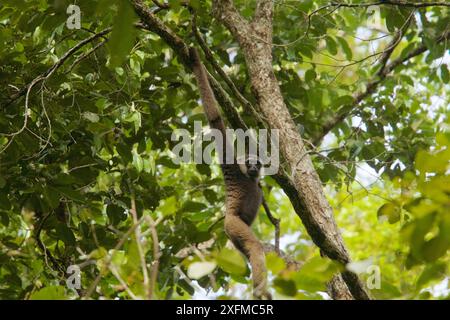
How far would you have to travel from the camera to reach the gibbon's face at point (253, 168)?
5.21 m

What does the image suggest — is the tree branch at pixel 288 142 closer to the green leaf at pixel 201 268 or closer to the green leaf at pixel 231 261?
the green leaf at pixel 231 261

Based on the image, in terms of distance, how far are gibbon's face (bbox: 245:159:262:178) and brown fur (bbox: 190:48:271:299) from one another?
0.11 meters

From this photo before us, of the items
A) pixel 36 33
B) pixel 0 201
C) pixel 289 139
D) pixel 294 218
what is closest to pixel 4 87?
pixel 36 33

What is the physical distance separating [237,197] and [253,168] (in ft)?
1.31

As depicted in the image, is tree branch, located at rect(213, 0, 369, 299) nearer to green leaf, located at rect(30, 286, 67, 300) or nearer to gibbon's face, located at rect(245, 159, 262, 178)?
gibbon's face, located at rect(245, 159, 262, 178)

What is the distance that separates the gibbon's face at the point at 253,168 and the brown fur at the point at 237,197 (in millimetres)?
109

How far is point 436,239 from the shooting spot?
2100 mm

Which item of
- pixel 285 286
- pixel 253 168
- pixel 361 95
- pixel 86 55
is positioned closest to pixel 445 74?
pixel 361 95

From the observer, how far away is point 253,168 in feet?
17.1

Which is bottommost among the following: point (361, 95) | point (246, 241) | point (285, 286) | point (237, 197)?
point (285, 286)

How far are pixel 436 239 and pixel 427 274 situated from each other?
0.25 meters

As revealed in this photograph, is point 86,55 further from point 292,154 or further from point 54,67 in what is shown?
point 292,154

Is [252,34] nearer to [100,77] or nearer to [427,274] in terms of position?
[100,77]

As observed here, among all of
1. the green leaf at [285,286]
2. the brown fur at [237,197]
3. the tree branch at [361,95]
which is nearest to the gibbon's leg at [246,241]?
the brown fur at [237,197]
